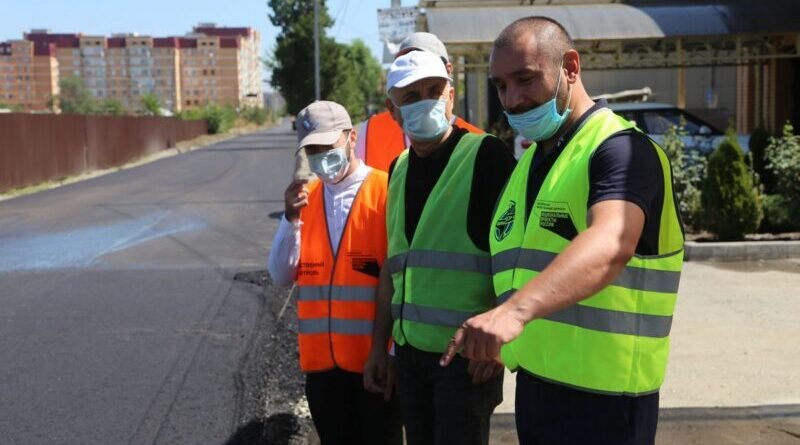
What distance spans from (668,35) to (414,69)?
15.4 meters

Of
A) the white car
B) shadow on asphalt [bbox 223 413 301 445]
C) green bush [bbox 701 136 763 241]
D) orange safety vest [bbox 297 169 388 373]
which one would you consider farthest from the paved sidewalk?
the white car

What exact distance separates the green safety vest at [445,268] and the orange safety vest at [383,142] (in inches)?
55.4

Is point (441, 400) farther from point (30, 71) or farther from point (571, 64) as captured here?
point (30, 71)

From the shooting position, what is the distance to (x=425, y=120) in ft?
10.4

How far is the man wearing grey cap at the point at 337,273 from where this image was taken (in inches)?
139

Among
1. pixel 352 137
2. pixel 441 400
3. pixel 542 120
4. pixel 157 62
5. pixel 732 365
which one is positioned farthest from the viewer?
pixel 157 62

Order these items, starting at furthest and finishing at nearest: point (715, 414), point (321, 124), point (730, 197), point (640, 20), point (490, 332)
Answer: point (640, 20) → point (730, 197) → point (715, 414) → point (321, 124) → point (490, 332)

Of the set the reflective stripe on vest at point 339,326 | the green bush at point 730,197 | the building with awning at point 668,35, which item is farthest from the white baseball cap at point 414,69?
→ the building with awning at point 668,35

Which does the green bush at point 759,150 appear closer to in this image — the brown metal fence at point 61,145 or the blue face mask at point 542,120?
the blue face mask at point 542,120

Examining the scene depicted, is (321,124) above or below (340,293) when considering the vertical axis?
above

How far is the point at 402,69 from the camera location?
3.23 metres

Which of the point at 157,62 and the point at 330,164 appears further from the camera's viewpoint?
the point at 157,62

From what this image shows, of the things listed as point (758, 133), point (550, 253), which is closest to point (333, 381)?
point (550, 253)

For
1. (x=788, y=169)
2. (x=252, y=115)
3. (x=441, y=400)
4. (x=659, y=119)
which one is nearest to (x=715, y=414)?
(x=441, y=400)
